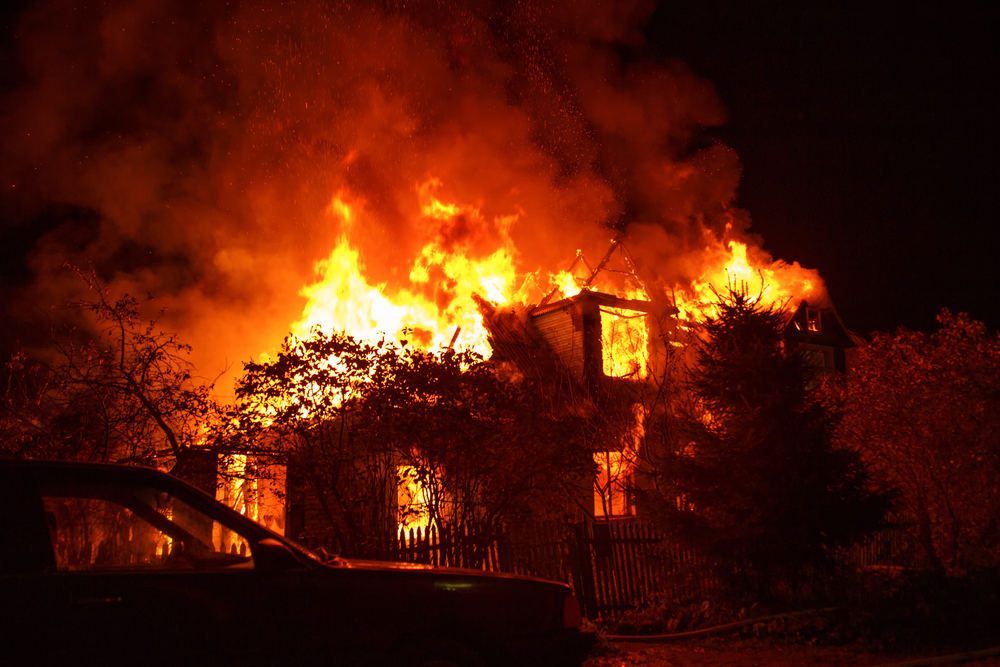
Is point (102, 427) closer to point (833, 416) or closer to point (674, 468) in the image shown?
point (674, 468)

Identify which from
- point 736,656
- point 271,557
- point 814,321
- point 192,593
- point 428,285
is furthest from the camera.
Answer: point 814,321

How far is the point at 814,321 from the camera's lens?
944 inches

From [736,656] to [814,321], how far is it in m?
19.1

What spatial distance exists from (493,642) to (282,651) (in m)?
1.05

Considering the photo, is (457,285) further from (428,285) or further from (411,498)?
(411,498)

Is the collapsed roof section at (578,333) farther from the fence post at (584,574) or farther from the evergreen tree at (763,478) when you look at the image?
the evergreen tree at (763,478)

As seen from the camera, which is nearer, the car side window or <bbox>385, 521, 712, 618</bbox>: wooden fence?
the car side window

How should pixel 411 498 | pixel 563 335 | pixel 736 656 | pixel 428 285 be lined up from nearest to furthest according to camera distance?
pixel 736 656
pixel 411 498
pixel 563 335
pixel 428 285

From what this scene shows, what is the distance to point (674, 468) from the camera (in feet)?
28.2

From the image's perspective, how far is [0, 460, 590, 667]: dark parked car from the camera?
9.55ft

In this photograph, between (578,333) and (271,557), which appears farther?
(578,333)

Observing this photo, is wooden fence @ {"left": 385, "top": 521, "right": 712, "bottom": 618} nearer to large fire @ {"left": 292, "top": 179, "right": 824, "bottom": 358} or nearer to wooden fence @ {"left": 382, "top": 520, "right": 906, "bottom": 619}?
wooden fence @ {"left": 382, "top": 520, "right": 906, "bottom": 619}

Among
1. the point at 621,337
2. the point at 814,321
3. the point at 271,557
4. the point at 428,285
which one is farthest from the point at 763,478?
the point at 814,321

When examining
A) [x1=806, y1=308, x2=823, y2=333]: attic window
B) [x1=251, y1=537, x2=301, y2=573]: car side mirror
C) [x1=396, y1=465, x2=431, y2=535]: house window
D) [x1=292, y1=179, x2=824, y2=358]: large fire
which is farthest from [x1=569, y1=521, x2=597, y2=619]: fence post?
[x1=806, y1=308, x2=823, y2=333]: attic window
